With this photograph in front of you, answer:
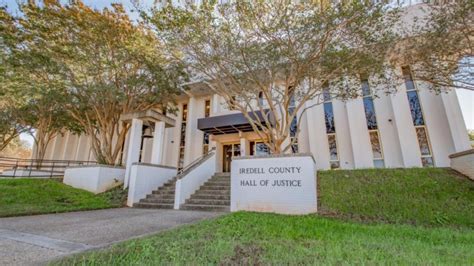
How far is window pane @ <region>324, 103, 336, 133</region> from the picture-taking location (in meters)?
14.3

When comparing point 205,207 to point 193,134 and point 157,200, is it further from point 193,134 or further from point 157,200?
point 193,134

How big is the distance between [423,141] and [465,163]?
4889mm

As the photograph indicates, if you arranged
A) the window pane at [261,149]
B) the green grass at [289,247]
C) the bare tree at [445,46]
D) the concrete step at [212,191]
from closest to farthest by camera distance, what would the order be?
the green grass at [289,247] < the bare tree at [445,46] < the concrete step at [212,191] < the window pane at [261,149]

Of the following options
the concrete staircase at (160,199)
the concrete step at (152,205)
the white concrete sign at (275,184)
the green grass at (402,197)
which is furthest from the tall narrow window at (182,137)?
the green grass at (402,197)

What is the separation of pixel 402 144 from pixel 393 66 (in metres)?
5.44

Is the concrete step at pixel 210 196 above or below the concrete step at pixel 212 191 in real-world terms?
below

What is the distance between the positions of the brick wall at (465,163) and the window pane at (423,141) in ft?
12.3

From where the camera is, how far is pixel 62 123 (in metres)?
16.8

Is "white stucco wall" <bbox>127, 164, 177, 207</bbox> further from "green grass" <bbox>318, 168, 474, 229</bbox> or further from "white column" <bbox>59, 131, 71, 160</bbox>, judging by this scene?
"white column" <bbox>59, 131, 71, 160</bbox>

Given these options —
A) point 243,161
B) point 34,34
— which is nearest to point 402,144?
point 243,161

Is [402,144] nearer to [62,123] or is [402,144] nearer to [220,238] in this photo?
[220,238]

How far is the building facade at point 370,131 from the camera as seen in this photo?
12000 mm

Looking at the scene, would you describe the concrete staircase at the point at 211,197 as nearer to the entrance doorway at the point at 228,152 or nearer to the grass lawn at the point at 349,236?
the grass lawn at the point at 349,236

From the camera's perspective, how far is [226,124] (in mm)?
14016
